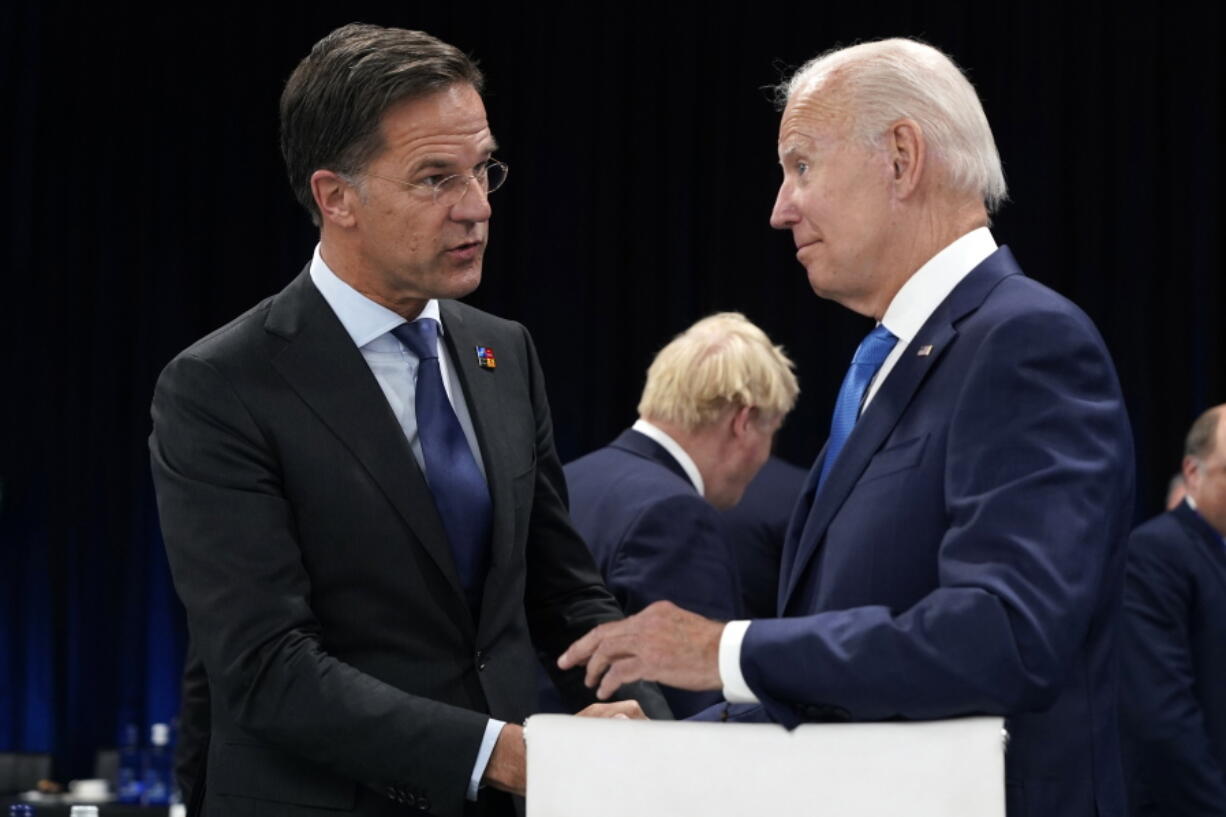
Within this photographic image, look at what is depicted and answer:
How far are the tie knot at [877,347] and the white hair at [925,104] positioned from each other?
19 centimetres

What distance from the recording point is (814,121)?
6.64 ft

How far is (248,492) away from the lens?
6.58 feet

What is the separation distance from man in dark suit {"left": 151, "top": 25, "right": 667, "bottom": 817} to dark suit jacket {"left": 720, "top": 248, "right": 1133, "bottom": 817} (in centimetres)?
46

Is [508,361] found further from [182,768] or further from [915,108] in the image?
[182,768]

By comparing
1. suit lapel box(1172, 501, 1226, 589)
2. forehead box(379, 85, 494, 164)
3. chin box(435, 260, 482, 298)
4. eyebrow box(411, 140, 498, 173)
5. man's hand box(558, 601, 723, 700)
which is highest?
forehead box(379, 85, 494, 164)

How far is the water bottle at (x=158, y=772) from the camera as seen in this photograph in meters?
5.88

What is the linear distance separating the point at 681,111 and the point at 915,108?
18.4 ft

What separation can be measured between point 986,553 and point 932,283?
0.42 m

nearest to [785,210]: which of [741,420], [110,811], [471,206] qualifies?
[471,206]

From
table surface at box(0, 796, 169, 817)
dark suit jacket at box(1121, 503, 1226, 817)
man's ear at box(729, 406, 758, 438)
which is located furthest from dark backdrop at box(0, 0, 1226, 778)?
table surface at box(0, 796, 169, 817)

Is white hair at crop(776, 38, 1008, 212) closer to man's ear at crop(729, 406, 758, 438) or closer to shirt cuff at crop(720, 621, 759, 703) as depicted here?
shirt cuff at crop(720, 621, 759, 703)

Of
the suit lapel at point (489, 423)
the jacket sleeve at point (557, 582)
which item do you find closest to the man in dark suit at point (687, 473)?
the jacket sleeve at point (557, 582)

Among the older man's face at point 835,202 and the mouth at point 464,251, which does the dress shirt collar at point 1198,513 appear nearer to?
the older man's face at point 835,202

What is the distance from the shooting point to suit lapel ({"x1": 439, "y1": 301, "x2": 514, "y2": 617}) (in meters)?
2.14
